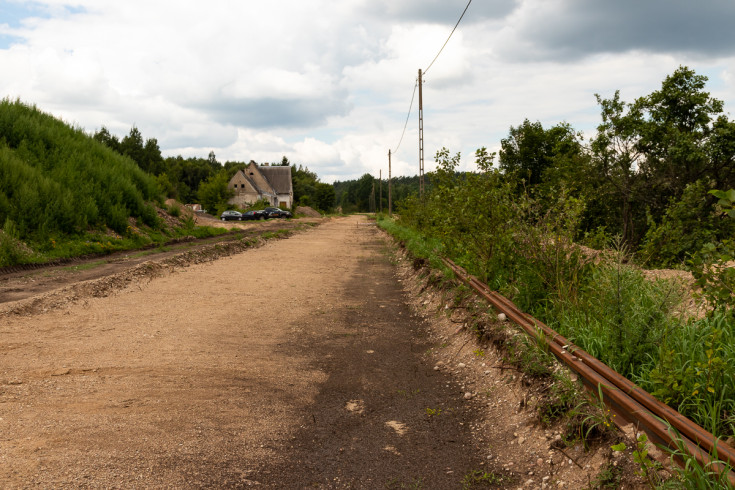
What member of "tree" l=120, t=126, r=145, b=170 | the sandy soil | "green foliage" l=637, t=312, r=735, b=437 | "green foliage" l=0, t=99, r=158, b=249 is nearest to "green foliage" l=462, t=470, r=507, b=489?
the sandy soil

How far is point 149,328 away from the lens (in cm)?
717

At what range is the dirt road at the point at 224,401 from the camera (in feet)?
11.3

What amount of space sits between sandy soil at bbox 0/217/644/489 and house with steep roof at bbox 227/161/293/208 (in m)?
69.8

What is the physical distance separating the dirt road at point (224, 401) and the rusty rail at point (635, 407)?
103 cm

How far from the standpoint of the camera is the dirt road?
3.45 m

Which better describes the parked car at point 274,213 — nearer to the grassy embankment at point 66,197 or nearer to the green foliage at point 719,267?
the grassy embankment at point 66,197

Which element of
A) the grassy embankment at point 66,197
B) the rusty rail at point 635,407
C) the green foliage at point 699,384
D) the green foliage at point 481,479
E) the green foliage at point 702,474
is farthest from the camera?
the grassy embankment at point 66,197

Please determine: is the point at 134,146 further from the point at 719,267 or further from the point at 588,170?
the point at 719,267

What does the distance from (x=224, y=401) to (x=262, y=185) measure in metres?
86.9

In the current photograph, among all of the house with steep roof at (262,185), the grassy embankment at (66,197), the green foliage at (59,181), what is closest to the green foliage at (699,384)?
the grassy embankment at (66,197)

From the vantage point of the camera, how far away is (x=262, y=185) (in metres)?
88.9

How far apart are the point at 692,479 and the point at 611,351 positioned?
1647 mm

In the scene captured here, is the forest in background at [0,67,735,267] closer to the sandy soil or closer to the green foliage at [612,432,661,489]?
the sandy soil

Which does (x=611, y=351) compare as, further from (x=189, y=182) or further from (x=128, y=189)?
(x=189, y=182)
